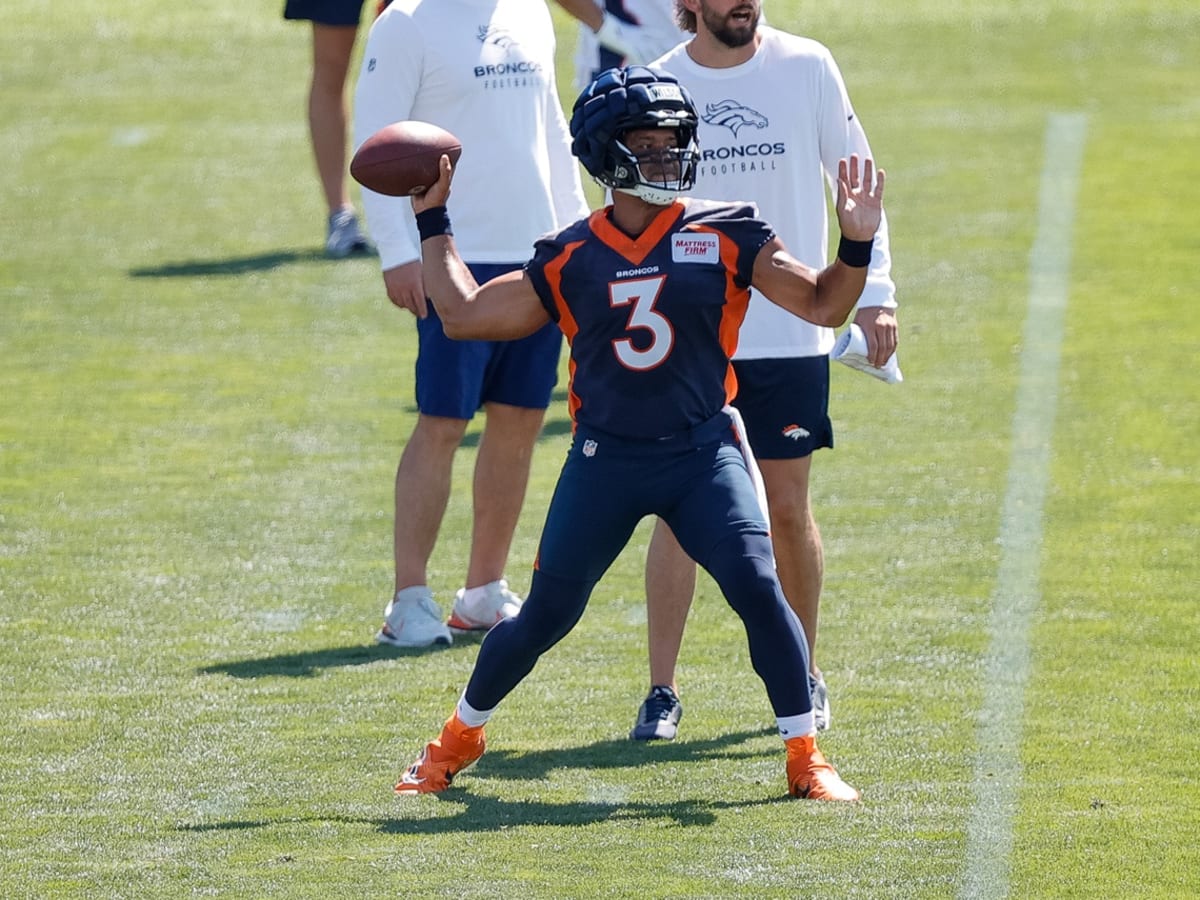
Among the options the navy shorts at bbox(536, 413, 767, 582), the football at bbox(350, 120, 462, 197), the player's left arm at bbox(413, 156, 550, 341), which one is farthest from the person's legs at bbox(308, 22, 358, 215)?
the navy shorts at bbox(536, 413, 767, 582)

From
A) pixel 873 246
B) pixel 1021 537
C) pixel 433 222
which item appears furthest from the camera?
pixel 1021 537

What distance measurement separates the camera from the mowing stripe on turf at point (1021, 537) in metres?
4.95

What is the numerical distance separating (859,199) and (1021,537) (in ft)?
9.77

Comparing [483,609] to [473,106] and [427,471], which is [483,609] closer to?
[427,471]

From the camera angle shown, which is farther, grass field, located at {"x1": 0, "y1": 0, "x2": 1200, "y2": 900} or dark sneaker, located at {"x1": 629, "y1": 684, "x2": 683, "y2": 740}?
dark sneaker, located at {"x1": 629, "y1": 684, "x2": 683, "y2": 740}

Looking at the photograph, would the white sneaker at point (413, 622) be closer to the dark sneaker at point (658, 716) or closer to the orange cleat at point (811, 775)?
the dark sneaker at point (658, 716)

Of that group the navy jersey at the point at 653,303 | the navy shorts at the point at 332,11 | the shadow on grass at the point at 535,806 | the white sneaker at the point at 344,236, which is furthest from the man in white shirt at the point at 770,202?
the white sneaker at the point at 344,236

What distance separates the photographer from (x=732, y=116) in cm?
582

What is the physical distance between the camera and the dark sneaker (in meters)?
5.81

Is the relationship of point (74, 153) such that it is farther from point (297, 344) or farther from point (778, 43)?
point (778, 43)

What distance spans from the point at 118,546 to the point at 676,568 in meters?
2.61

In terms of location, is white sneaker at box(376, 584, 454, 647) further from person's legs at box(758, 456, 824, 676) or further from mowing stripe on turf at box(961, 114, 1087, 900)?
mowing stripe on turf at box(961, 114, 1087, 900)

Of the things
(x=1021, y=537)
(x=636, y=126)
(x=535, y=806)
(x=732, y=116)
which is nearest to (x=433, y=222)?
(x=636, y=126)

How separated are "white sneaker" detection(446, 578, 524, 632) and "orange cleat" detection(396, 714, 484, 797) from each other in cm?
149
